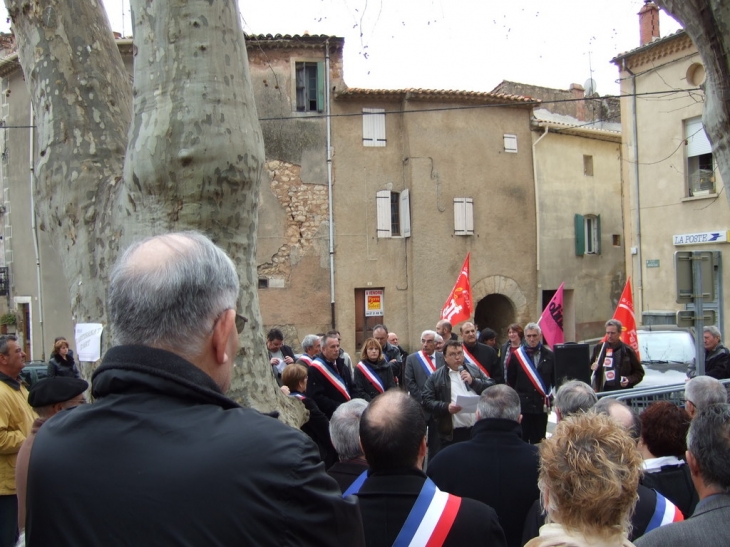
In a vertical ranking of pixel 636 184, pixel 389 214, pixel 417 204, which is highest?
pixel 636 184

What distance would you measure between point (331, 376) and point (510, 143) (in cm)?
1692

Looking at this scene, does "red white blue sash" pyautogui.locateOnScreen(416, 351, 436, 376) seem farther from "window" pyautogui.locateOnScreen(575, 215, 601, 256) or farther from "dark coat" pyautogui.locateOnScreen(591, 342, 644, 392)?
"window" pyautogui.locateOnScreen(575, 215, 601, 256)

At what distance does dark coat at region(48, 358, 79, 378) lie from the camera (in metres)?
9.52

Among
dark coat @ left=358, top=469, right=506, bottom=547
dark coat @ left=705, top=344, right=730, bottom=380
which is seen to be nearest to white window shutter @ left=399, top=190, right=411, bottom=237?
dark coat @ left=705, top=344, right=730, bottom=380

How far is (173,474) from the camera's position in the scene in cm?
132

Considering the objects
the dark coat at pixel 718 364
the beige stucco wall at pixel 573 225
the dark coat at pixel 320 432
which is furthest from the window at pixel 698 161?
the dark coat at pixel 320 432

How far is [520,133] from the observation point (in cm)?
2259

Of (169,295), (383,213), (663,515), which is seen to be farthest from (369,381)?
(383,213)

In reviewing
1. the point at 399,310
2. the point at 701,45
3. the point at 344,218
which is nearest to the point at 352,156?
the point at 344,218

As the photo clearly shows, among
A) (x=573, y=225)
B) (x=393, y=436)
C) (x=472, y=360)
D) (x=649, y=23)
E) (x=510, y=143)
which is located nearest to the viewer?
(x=393, y=436)

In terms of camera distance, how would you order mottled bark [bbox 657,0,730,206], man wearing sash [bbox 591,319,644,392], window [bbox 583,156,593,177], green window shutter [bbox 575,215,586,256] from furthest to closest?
window [bbox 583,156,593,177], green window shutter [bbox 575,215,586,256], man wearing sash [bbox 591,319,644,392], mottled bark [bbox 657,0,730,206]

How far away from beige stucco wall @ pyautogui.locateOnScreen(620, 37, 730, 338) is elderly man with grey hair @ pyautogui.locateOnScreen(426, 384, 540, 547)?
49.8 ft

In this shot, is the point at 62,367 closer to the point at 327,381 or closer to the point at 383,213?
the point at 327,381

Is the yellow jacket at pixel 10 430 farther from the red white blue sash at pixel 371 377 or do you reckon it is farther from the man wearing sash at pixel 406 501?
the red white blue sash at pixel 371 377
